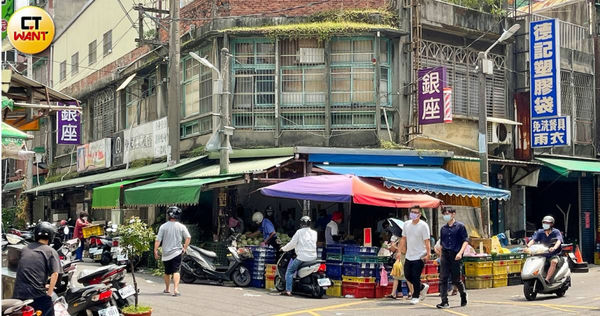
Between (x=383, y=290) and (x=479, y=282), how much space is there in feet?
9.82

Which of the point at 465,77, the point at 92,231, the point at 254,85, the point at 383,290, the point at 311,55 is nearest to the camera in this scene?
the point at 383,290

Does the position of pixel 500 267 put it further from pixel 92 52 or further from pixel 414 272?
pixel 92 52

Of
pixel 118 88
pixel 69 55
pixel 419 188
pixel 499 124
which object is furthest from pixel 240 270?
pixel 69 55

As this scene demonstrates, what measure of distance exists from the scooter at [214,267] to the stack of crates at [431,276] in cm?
379

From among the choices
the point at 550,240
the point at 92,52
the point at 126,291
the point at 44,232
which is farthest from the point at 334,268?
the point at 92,52

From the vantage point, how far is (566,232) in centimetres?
2584

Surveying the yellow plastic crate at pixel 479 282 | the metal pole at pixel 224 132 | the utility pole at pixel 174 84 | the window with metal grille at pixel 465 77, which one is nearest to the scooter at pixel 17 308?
the metal pole at pixel 224 132

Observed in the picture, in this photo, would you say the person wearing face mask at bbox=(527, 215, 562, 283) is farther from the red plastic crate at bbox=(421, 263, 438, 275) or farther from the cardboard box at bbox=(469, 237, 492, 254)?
the cardboard box at bbox=(469, 237, 492, 254)

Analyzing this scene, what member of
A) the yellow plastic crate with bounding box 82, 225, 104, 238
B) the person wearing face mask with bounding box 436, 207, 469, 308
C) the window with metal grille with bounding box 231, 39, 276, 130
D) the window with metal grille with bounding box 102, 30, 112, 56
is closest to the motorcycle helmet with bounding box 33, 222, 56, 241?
the person wearing face mask with bounding box 436, 207, 469, 308

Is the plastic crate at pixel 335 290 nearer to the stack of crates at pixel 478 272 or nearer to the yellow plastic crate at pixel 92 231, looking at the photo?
the stack of crates at pixel 478 272

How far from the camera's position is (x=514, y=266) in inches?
685

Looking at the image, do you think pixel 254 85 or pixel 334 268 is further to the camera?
pixel 254 85

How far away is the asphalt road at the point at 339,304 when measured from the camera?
1245 cm

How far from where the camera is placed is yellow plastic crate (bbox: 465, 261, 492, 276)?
1650cm
